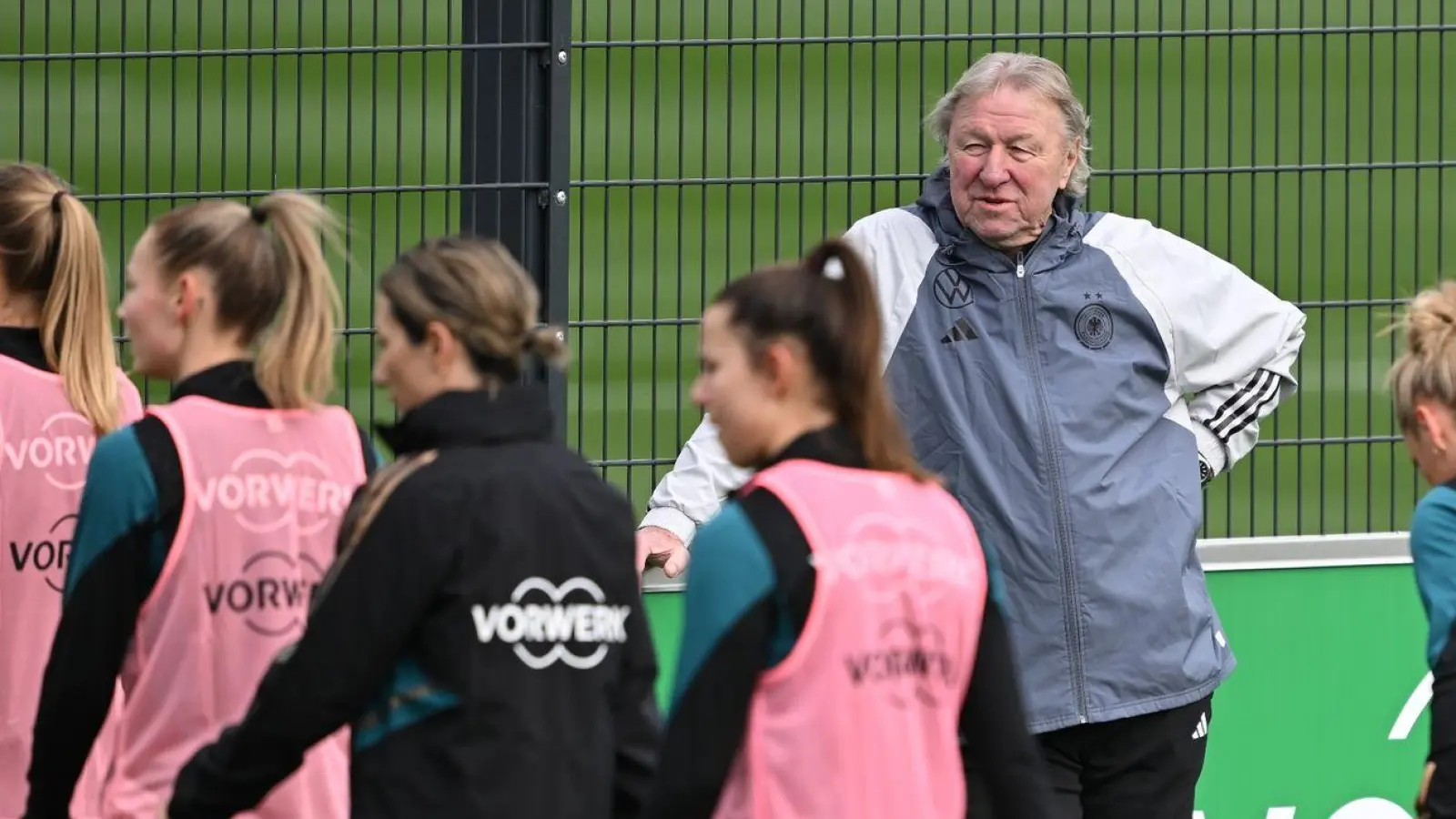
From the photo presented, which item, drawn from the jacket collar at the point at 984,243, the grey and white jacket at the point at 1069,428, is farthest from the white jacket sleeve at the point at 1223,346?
the jacket collar at the point at 984,243

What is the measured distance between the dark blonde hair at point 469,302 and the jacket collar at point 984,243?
4.61 feet

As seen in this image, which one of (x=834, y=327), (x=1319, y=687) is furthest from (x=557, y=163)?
(x=834, y=327)

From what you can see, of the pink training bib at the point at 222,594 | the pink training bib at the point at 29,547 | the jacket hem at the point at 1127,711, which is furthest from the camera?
the jacket hem at the point at 1127,711

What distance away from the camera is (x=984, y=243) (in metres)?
4.38

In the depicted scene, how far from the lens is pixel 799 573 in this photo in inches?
113

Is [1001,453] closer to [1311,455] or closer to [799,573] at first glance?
[799,573]

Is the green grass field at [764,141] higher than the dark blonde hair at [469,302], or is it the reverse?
the green grass field at [764,141]

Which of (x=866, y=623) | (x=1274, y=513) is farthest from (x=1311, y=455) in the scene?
(x=866, y=623)

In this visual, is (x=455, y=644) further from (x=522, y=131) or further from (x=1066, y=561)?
(x=522, y=131)

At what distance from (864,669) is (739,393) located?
368 millimetres

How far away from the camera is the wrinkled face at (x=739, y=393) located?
301cm

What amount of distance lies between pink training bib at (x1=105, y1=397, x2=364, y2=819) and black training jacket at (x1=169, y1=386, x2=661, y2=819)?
0.62ft

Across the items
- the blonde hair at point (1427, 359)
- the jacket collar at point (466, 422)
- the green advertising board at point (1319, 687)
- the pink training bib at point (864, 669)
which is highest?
the blonde hair at point (1427, 359)

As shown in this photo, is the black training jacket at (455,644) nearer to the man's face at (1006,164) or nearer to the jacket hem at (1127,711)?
the jacket hem at (1127,711)
